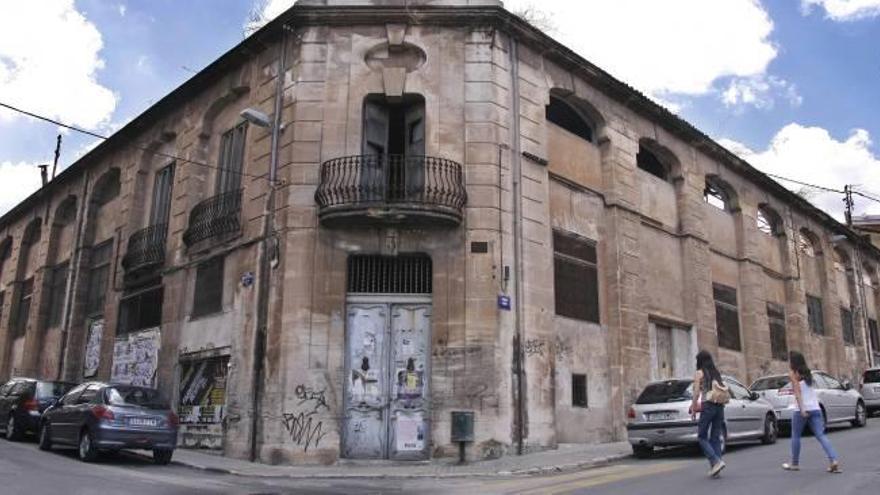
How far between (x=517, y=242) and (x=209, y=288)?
24.4 ft

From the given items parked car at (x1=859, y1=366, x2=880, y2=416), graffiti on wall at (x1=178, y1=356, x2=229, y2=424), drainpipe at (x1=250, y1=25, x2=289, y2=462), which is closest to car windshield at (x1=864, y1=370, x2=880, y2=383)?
parked car at (x1=859, y1=366, x2=880, y2=416)

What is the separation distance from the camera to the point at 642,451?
543 inches

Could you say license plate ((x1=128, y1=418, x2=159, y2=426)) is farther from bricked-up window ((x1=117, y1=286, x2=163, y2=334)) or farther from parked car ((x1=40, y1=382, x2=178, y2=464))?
bricked-up window ((x1=117, y1=286, x2=163, y2=334))

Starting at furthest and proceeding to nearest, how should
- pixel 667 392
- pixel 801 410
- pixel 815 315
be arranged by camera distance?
pixel 815 315, pixel 667 392, pixel 801 410

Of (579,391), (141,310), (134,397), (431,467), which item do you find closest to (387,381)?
(431,467)

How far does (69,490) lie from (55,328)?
18949mm

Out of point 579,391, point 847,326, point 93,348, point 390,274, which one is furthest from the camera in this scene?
point 847,326

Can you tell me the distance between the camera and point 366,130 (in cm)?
1580

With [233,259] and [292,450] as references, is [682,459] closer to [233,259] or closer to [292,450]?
[292,450]

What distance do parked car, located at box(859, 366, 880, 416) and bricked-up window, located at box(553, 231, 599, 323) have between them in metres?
9.89

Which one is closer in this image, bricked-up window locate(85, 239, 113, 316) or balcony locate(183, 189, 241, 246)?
balcony locate(183, 189, 241, 246)

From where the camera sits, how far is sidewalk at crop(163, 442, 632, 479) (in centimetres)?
1218

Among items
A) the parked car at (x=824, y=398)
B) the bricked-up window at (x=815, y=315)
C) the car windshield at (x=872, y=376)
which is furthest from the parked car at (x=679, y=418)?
→ the bricked-up window at (x=815, y=315)

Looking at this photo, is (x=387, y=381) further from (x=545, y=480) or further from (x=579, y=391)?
(x=579, y=391)
